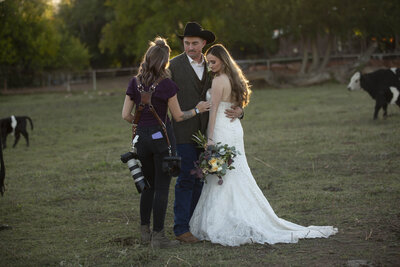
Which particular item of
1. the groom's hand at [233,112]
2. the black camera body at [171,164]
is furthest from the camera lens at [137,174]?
the groom's hand at [233,112]

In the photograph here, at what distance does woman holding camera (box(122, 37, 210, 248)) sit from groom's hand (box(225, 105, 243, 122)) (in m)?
0.31

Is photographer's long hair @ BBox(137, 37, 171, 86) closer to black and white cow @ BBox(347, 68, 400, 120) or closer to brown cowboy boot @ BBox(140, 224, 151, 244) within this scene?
brown cowboy boot @ BBox(140, 224, 151, 244)

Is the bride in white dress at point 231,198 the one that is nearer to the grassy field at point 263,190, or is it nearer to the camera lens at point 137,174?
the grassy field at point 263,190

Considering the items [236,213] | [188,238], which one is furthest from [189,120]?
[188,238]

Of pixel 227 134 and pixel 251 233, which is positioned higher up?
pixel 227 134

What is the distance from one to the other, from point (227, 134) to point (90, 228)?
2.05 m

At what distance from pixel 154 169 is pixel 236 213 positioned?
0.95 m

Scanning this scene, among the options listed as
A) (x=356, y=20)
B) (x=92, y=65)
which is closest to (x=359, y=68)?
(x=356, y=20)

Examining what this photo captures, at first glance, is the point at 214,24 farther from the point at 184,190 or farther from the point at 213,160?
the point at 213,160

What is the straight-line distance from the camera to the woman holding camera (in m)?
4.93

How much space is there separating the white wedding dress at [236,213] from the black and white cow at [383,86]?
31.9ft

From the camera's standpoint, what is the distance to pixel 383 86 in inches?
567

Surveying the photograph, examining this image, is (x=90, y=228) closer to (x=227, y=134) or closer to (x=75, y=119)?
(x=227, y=134)

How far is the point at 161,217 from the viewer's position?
5.19 metres
